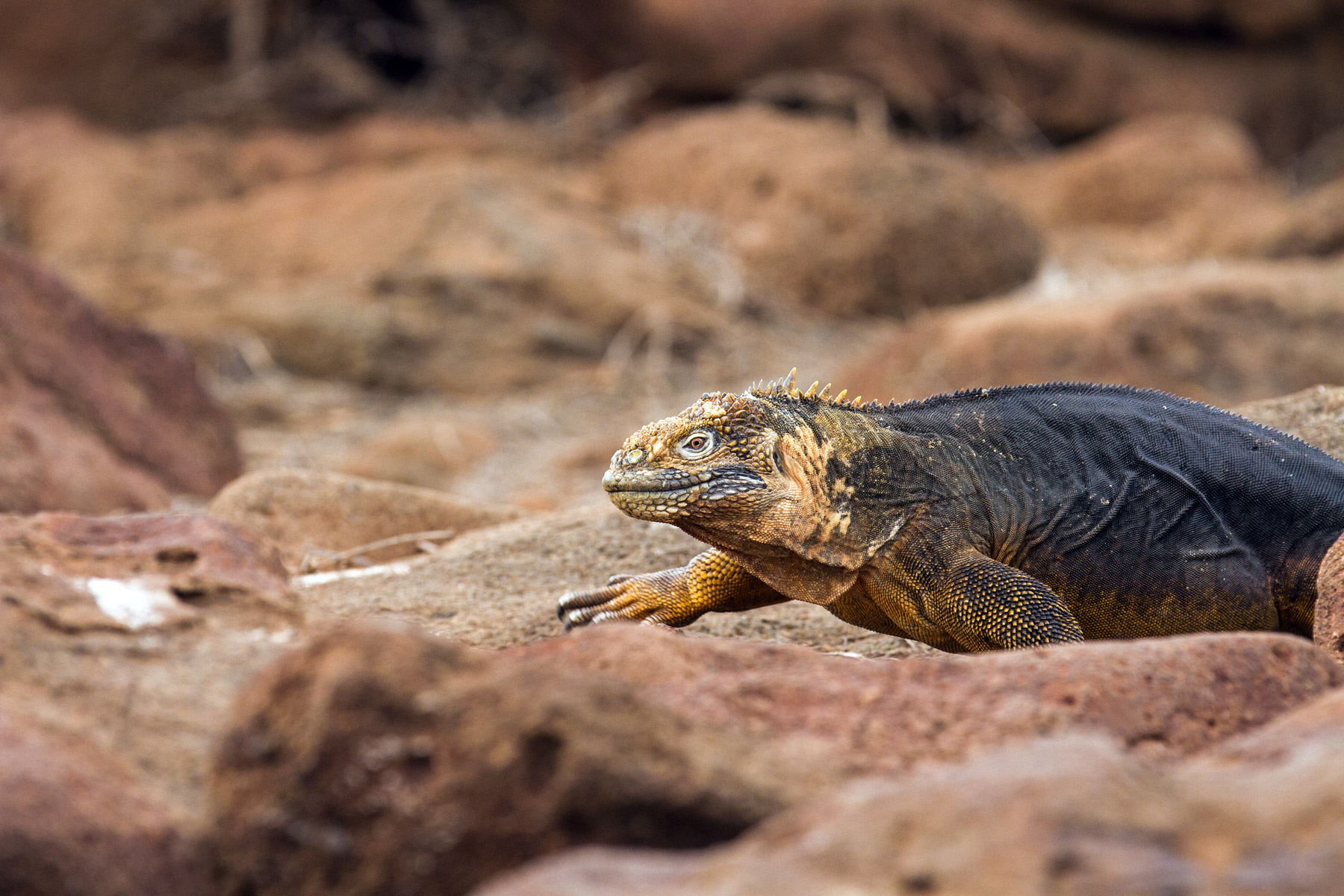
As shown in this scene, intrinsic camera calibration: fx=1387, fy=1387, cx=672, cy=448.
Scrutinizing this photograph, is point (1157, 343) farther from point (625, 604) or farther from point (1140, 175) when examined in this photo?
point (1140, 175)

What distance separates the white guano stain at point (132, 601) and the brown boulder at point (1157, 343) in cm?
587

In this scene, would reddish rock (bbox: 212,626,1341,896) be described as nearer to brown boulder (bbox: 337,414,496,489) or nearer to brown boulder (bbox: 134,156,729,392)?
brown boulder (bbox: 337,414,496,489)

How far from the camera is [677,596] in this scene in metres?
3.79

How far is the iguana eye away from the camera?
11.4ft

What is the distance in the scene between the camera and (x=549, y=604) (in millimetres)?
4082

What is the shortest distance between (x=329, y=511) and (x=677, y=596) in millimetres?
1739

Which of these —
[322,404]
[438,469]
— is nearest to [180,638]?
[438,469]

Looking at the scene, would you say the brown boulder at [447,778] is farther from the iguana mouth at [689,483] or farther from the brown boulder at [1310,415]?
the brown boulder at [1310,415]

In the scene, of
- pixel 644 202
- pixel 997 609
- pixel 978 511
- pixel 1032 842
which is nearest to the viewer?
pixel 1032 842

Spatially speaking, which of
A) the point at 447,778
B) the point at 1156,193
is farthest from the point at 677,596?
the point at 1156,193

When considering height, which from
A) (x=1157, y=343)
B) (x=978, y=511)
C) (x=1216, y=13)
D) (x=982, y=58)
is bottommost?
(x=1157, y=343)

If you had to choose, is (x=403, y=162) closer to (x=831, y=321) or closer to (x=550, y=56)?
(x=550, y=56)

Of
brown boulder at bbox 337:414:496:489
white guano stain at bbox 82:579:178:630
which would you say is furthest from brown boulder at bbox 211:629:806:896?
brown boulder at bbox 337:414:496:489

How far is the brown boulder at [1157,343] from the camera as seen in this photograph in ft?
25.4
